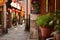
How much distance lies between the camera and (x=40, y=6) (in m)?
9.92

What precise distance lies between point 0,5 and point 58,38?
1526 centimetres

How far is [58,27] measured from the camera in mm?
3760

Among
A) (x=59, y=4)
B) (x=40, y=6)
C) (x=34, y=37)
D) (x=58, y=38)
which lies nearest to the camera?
(x=58, y=38)

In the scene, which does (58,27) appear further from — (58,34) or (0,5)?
(0,5)

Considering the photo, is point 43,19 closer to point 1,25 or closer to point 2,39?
point 2,39

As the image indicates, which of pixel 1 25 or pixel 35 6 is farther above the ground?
pixel 35 6

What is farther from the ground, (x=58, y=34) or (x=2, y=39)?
(x=58, y=34)

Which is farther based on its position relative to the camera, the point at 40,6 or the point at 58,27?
the point at 40,6

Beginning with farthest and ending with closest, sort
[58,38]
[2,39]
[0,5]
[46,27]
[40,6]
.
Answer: [0,5]
[2,39]
[40,6]
[46,27]
[58,38]

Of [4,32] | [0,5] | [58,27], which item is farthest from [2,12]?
[58,27]

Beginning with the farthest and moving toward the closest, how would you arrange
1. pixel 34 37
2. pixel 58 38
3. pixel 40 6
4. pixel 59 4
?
pixel 34 37 < pixel 40 6 < pixel 59 4 < pixel 58 38

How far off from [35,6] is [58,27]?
6.33m

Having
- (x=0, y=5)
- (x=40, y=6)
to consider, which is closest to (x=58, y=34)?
(x=40, y=6)

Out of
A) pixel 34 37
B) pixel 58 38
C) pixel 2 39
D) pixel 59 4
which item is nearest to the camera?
pixel 58 38
